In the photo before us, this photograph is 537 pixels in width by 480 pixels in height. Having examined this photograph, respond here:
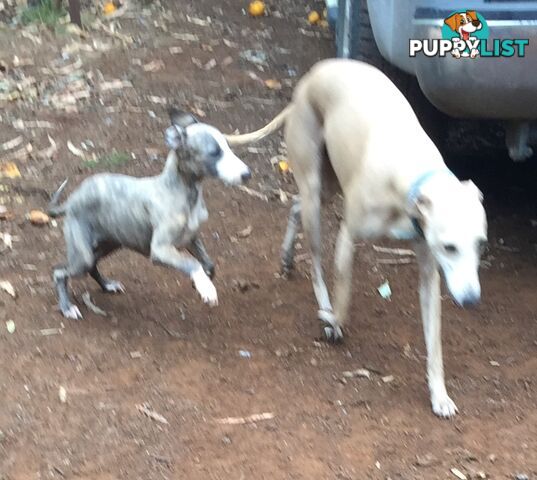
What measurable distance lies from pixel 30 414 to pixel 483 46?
2.44 metres

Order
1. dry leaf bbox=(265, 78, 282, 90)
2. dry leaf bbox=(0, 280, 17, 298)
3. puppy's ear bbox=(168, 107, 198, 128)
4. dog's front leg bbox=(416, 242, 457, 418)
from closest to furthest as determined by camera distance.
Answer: dog's front leg bbox=(416, 242, 457, 418), puppy's ear bbox=(168, 107, 198, 128), dry leaf bbox=(0, 280, 17, 298), dry leaf bbox=(265, 78, 282, 90)

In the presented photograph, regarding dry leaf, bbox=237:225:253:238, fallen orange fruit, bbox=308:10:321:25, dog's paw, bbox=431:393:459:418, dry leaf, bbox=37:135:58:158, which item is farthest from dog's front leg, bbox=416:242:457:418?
fallen orange fruit, bbox=308:10:321:25

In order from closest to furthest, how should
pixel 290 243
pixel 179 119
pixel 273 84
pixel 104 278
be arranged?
pixel 179 119 < pixel 104 278 < pixel 290 243 < pixel 273 84

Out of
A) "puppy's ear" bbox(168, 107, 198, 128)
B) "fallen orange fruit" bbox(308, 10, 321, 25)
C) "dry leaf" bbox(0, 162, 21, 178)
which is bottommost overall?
"fallen orange fruit" bbox(308, 10, 321, 25)

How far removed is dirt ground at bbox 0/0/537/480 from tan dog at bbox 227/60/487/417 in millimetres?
227

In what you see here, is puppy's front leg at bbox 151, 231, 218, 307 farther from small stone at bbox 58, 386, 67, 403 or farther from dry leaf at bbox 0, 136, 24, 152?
dry leaf at bbox 0, 136, 24, 152

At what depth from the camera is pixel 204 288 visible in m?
4.30

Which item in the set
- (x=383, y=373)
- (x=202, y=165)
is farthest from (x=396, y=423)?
(x=202, y=165)

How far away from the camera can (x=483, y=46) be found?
4.12 m

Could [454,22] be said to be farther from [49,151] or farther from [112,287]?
[49,151]

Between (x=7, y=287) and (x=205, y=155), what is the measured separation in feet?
4.32

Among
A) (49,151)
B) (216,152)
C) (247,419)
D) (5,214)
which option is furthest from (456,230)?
(49,151)

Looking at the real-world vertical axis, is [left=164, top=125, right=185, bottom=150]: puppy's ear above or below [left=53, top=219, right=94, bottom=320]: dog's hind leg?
above

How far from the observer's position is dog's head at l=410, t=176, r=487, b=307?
366cm
